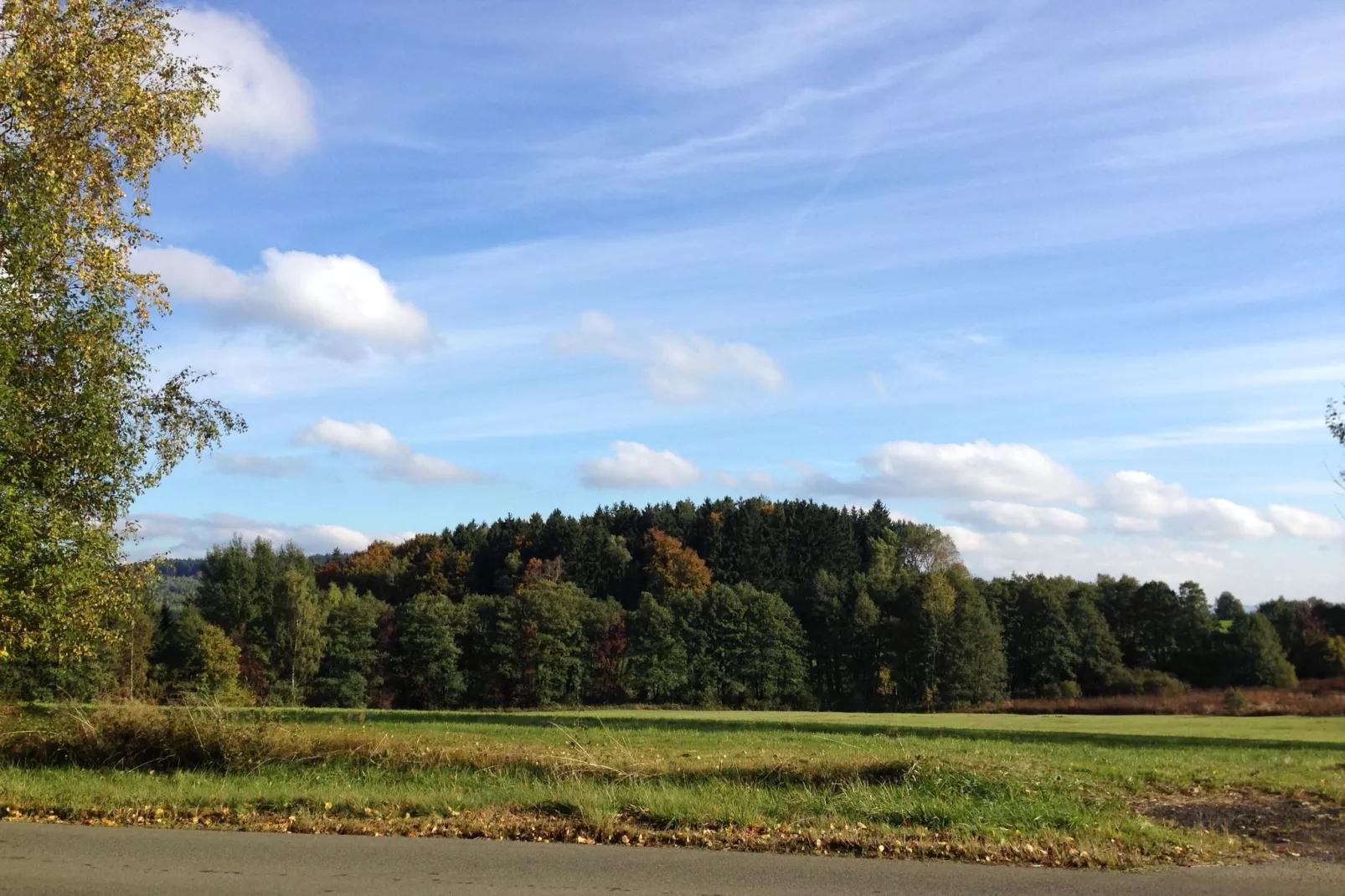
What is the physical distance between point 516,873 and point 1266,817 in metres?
8.87

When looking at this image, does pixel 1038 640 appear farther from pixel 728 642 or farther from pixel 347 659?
pixel 347 659

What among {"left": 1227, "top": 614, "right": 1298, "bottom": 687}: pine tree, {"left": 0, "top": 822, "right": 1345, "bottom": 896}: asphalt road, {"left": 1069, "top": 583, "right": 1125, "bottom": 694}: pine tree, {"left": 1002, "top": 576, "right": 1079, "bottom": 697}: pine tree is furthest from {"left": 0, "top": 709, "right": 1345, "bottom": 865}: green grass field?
{"left": 1069, "top": 583, "right": 1125, "bottom": 694}: pine tree

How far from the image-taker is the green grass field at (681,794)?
10500 millimetres

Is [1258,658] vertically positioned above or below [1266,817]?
below

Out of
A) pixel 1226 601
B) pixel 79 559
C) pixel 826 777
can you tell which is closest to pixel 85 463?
pixel 79 559

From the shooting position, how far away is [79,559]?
14984 millimetres

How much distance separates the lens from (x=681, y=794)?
12.4m

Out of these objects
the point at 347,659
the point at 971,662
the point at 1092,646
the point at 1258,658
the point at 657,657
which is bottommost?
the point at 347,659

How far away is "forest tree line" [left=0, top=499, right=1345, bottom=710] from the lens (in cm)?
7800

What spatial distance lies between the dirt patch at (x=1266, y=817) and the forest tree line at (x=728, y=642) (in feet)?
217

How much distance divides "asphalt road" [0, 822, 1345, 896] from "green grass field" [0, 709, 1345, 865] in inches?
24.6

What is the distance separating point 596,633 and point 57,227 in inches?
2776

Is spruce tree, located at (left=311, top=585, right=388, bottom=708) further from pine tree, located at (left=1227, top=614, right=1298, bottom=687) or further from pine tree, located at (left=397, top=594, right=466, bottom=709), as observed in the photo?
pine tree, located at (left=1227, top=614, right=1298, bottom=687)

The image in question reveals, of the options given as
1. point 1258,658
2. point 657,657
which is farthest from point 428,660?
point 1258,658
